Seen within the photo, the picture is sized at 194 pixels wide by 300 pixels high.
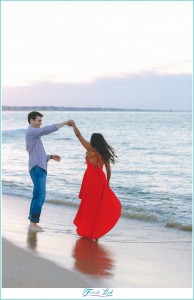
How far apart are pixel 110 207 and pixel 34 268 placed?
92.0 inches

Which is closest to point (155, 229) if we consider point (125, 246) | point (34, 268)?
point (125, 246)

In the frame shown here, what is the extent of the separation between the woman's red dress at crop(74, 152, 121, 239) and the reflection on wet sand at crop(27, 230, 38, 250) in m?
0.68

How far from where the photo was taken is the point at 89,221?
7.75 m

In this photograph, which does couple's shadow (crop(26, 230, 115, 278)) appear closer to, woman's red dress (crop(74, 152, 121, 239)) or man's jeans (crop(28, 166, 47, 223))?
woman's red dress (crop(74, 152, 121, 239))

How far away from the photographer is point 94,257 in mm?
6617

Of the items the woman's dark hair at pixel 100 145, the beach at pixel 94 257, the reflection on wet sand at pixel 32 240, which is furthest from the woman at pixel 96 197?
the reflection on wet sand at pixel 32 240

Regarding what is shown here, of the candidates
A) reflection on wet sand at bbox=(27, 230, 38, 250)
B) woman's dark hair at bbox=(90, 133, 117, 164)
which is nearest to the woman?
woman's dark hair at bbox=(90, 133, 117, 164)

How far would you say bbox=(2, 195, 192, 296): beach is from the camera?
549 cm

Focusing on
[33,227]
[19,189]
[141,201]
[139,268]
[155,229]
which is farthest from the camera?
[19,189]

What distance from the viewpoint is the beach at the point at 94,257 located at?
549cm

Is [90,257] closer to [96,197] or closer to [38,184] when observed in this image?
[96,197]

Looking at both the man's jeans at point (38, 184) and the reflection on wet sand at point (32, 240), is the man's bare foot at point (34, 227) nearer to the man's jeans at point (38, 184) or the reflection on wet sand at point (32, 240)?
the reflection on wet sand at point (32, 240)

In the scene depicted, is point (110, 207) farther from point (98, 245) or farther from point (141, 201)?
point (141, 201)

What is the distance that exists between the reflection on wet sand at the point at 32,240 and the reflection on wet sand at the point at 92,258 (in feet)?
1.69
